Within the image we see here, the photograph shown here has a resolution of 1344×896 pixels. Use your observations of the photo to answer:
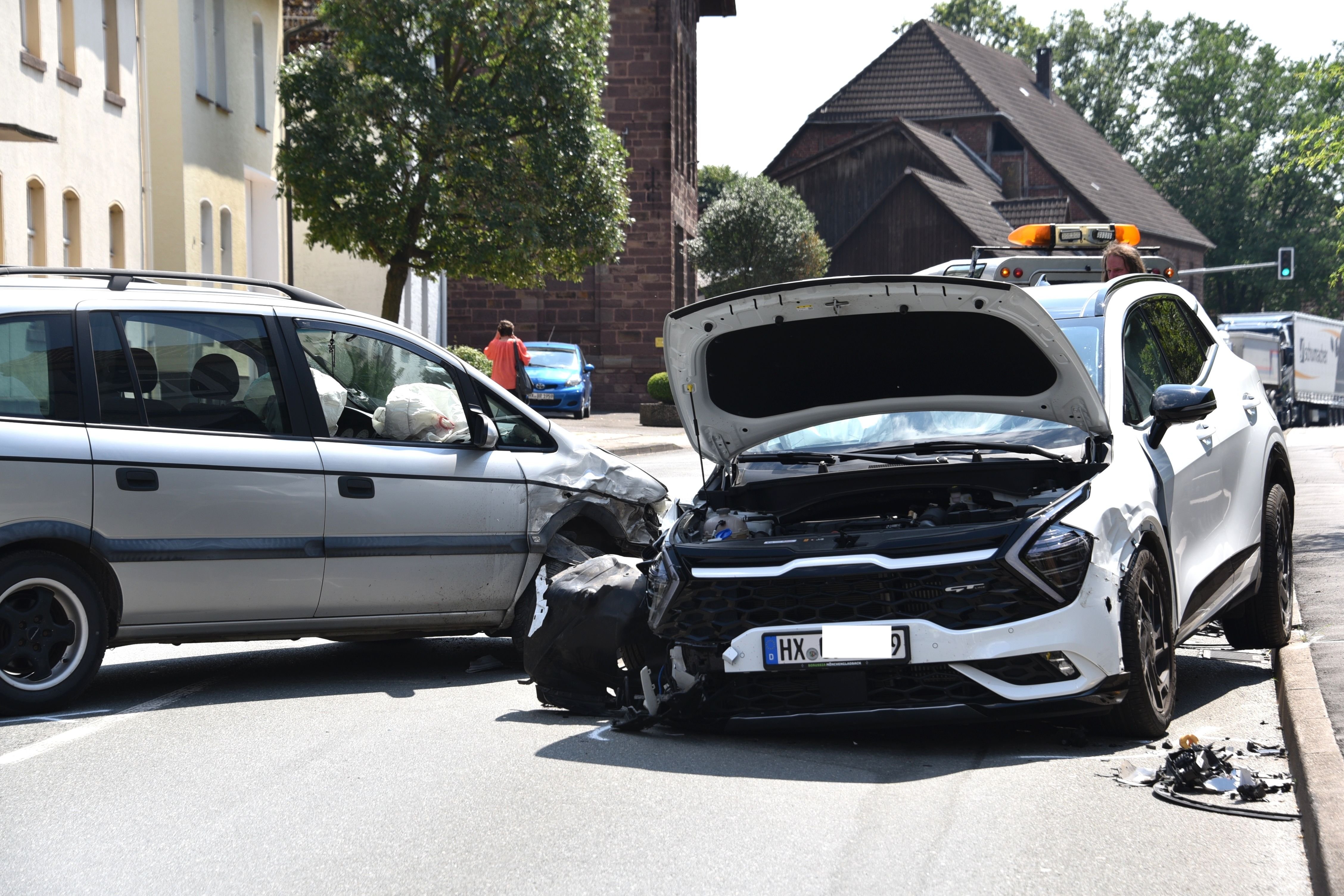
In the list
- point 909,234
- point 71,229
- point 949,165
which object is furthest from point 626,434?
point 949,165

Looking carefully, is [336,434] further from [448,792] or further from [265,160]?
[265,160]

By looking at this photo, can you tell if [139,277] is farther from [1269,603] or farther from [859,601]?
[1269,603]

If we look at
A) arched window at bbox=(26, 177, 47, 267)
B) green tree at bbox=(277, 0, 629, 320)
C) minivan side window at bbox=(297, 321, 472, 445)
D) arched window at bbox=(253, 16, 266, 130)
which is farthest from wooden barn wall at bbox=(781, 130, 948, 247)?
minivan side window at bbox=(297, 321, 472, 445)

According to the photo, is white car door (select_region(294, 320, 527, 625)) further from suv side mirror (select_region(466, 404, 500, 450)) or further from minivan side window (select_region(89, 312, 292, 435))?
minivan side window (select_region(89, 312, 292, 435))

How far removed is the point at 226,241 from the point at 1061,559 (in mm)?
24248

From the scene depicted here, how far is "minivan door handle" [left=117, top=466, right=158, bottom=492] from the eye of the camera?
7020 mm

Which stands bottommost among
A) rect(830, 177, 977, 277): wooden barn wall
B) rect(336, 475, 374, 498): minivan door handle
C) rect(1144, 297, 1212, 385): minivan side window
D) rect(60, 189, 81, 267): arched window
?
rect(336, 475, 374, 498): minivan door handle

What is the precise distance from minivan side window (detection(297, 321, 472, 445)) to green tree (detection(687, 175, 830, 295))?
43.7 metres

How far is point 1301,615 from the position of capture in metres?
8.44

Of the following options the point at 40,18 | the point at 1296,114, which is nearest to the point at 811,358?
the point at 40,18

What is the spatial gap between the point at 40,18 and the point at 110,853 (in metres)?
17.9

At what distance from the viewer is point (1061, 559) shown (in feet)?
18.7

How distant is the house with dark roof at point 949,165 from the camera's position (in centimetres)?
6216

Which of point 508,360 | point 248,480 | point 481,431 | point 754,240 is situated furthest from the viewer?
point 754,240
